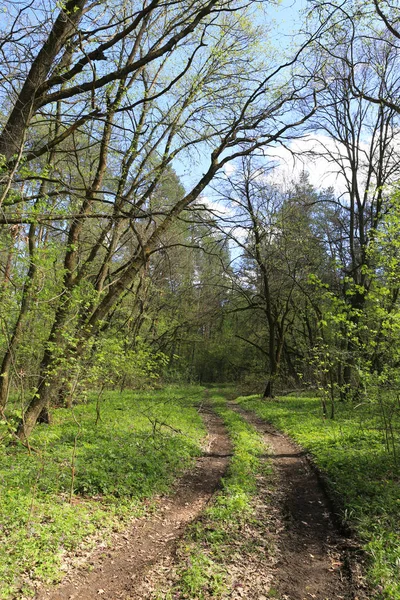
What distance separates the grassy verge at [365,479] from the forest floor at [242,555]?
0.87ft

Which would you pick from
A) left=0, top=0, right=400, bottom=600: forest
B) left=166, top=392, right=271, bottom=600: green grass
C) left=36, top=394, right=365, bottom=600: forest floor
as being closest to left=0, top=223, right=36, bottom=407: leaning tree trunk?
left=0, top=0, right=400, bottom=600: forest

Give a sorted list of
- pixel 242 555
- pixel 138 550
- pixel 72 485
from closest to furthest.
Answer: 1. pixel 242 555
2. pixel 138 550
3. pixel 72 485

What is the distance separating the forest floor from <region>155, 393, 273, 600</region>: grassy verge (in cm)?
1

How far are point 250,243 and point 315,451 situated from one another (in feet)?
35.1

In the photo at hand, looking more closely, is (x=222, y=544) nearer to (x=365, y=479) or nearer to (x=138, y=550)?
(x=138, y=550)

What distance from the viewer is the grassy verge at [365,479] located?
13.5 feet

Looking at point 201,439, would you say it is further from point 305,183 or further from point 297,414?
point 305,183

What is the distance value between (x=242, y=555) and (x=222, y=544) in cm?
30

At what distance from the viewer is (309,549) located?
15.0ft

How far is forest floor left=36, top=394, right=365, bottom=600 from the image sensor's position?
374cm

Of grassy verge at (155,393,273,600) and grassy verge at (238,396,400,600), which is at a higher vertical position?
A: grassy verge at (238,396,400,600)

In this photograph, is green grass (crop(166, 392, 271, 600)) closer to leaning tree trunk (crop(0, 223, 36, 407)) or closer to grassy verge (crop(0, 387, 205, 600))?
grassy verge (crop(0, 387, 205, 600))

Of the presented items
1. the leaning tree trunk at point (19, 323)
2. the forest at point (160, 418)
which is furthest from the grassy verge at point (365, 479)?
the leaning tree trunk at point (19, 323)

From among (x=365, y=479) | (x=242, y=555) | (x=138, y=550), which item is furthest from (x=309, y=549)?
(x=365, y=479)
